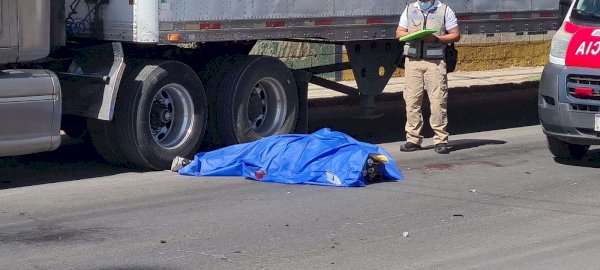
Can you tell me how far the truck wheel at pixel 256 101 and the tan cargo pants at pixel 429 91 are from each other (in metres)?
1.24

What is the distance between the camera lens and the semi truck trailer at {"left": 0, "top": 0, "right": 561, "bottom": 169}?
10438 millimetres

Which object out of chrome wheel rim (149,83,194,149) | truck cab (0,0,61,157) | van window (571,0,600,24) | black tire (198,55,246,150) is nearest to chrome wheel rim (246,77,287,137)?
black tire (198,55,246,150)

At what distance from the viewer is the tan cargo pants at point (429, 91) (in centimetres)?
1234

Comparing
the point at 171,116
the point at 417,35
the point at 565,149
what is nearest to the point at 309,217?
the point at 171,116

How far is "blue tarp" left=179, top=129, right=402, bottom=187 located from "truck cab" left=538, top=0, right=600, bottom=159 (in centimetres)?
163

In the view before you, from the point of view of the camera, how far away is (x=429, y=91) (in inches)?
490

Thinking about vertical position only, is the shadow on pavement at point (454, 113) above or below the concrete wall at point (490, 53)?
below

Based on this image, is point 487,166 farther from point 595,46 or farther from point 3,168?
point 3,168

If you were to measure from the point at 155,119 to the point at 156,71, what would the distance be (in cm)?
53

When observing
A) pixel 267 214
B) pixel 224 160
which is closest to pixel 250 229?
pixel 267 214

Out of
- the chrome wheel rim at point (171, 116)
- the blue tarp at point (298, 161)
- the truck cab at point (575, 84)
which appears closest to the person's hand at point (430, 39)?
the truck cab at point (575, 84)

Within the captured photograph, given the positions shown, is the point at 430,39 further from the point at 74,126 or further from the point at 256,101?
the point at 74,126

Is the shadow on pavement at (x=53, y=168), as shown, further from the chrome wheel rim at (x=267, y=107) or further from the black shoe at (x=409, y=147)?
the black shoe at (x=409, y=147)

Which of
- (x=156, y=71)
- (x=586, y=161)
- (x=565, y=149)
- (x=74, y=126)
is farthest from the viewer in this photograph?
(x=74, y=126)
